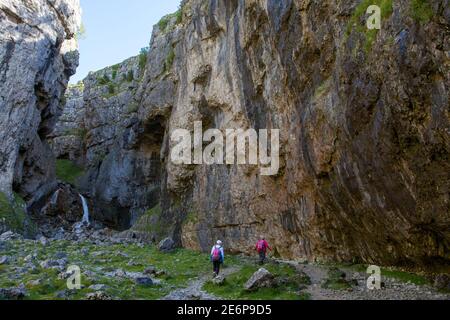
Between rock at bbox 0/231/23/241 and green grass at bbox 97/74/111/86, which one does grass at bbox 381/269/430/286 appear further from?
green grass at bbox 97/74/111/86

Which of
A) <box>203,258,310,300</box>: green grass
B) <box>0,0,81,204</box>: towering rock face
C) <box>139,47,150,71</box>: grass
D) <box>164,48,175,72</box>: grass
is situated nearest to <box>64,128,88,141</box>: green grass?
<box>0,0,81,204</box>: towering rock face

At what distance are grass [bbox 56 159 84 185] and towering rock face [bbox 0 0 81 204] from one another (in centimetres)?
863

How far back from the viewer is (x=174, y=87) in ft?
162

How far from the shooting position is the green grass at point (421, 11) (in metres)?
14.0

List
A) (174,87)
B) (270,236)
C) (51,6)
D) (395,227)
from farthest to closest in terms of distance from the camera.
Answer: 1. (51,6)
2. (174,87)
3. (270,236)
4. (395,227)

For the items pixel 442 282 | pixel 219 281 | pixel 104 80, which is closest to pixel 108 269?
pixel 219 281

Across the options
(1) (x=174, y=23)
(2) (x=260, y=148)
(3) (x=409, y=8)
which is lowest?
(2) (x=260, y=148)

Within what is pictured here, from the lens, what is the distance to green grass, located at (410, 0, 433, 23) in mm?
13992

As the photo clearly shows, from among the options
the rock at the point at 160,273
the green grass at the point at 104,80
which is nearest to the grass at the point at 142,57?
the green grass at the point at 104,80

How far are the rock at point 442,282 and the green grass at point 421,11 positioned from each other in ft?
29.9

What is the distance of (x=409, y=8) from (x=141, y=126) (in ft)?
151

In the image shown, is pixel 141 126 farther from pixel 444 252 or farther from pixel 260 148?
pixel 444 252

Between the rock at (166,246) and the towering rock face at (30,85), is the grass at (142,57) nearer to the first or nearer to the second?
the towering rock face at (30,85)

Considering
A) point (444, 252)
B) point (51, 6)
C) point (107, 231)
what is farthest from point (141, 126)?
point (444, 252)
